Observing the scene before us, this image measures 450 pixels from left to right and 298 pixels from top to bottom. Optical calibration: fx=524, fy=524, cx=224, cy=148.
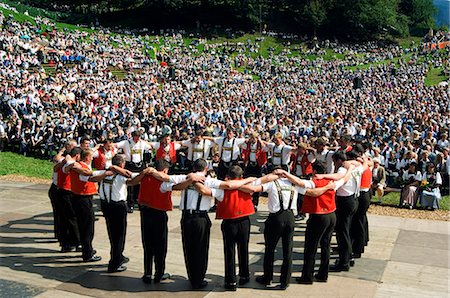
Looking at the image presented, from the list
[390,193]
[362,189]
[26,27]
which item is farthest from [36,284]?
[26,27]

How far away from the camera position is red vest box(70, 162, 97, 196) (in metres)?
9.19

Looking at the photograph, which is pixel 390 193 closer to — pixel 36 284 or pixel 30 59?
pixel 36 284

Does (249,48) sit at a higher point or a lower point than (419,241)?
higher

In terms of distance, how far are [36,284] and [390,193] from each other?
1059 cm

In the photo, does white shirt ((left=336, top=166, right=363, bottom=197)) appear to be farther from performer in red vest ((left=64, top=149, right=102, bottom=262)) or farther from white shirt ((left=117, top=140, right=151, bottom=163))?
white shirt ((left=117, top=140, right=151, bottom=163))

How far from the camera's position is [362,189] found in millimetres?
9406

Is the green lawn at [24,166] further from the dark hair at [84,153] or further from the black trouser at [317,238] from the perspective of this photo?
the black trouser at [317,238]

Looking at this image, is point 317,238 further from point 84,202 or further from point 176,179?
point 84,202

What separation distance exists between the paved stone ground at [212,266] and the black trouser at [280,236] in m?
0.26

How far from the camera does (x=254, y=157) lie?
13.1 m

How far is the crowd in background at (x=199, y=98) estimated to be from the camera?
19.7 m

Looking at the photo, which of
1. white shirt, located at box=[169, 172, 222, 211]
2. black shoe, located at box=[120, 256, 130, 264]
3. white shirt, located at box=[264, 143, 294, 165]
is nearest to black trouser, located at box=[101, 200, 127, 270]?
black shoe, located at box=[120, 256, 130, 264]

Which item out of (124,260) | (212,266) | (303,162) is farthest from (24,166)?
(212,266)

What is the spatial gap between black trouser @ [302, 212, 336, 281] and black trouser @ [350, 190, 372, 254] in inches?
51.2
